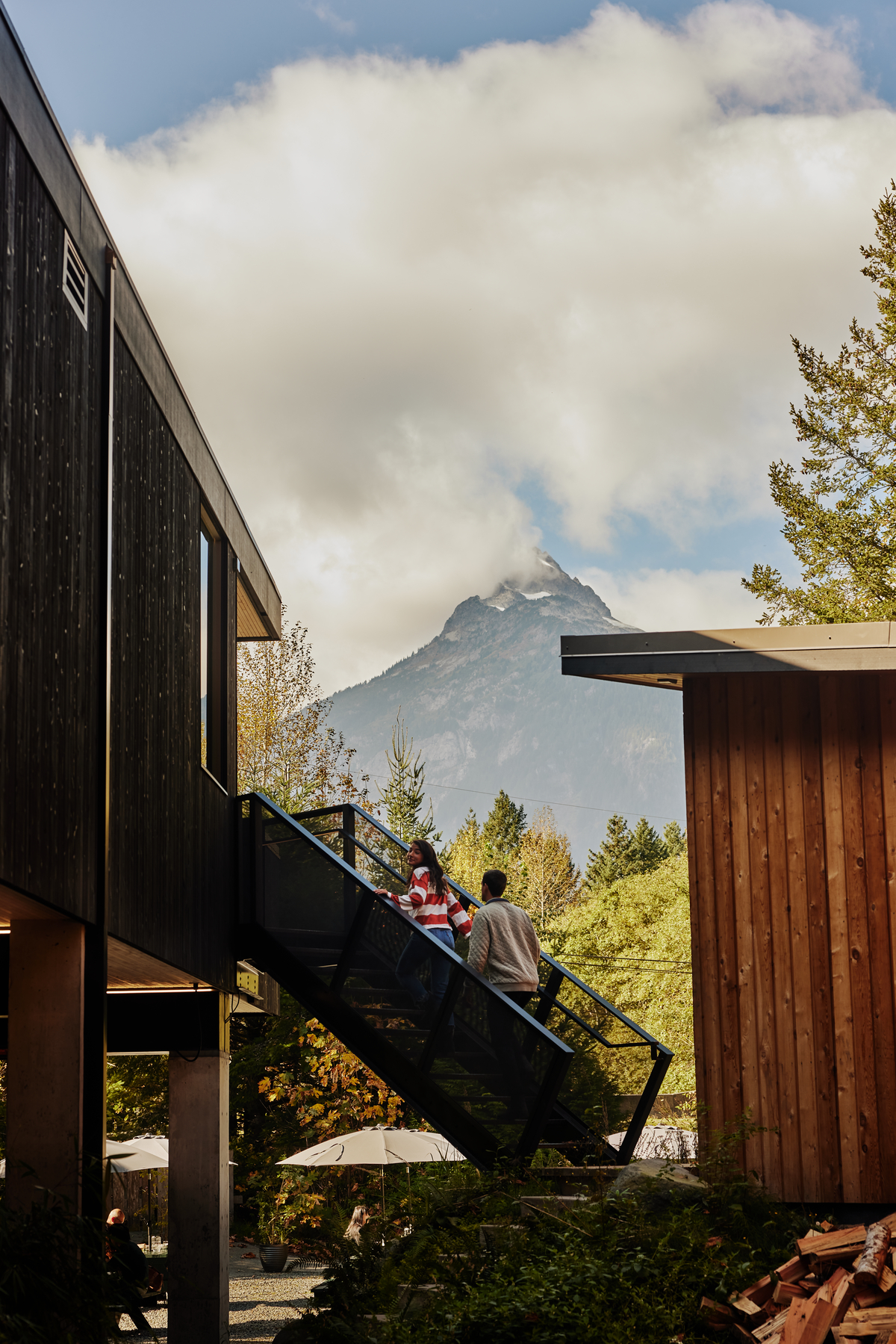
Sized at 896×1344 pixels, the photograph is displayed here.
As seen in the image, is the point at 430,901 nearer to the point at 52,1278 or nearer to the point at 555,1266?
the point at 555,1266

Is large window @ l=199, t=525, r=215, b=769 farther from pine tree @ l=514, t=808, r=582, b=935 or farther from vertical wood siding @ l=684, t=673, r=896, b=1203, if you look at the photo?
pine tree @ l=514, t=808, r=582, b=935

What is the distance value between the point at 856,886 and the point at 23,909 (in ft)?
16.7

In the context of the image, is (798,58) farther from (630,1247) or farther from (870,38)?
(630,1247)

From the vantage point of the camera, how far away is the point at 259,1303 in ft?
54.3

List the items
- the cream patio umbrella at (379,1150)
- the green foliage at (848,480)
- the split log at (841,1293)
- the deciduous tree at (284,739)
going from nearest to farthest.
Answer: the split log at (841,1293)
the cream patio umbrella at (379,1150)
the green foliage at (848,480)
the deciduous tree at (284,739)

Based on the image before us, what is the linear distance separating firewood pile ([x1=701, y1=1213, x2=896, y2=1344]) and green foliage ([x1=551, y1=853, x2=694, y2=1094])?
2948 cm

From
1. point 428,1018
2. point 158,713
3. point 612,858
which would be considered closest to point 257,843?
point 428,1018

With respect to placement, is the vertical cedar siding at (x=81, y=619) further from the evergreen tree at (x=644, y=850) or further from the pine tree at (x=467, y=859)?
the evergreen tree at (x=644, y=850)

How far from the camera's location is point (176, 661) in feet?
32.0

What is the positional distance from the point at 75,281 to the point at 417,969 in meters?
5.63

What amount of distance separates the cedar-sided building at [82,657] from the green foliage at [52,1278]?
679mm

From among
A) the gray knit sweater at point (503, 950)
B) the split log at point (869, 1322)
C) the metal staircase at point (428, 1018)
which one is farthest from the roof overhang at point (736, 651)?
the split log at point (869, 1322)

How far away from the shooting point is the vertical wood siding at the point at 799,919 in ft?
26.2

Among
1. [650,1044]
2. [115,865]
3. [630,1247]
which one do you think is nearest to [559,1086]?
[650,1044]
